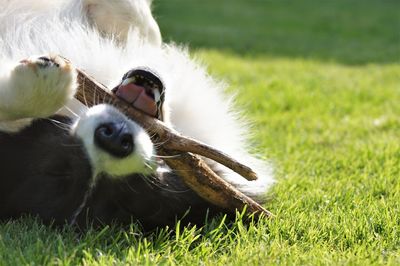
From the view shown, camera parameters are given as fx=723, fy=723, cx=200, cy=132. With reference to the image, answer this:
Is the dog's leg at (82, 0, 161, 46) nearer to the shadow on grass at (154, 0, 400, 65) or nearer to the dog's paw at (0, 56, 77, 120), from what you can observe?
the dog's paw at (0, 56, 77, 120)

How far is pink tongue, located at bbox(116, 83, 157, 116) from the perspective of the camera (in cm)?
284

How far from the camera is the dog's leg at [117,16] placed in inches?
159

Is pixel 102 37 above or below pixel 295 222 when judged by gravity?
above

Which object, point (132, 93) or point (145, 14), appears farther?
point (145, 14)

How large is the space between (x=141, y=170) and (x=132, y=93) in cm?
31

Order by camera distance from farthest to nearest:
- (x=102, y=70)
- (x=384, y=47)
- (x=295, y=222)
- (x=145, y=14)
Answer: (x=384, y=47) → (x=145, y=14) → (x=102, y=70) → (x=295, y=222)

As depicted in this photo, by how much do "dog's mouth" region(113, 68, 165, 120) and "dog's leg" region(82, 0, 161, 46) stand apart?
1155mm

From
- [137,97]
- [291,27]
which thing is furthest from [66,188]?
[291,27]

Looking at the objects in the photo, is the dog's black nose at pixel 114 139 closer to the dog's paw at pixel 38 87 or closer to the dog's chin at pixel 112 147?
the dog's chin at pixel 112 147

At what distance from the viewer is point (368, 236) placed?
9.48 feet

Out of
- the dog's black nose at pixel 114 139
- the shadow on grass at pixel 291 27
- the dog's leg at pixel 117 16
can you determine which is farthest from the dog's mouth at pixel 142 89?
the shadow on grass at pixel 291 27

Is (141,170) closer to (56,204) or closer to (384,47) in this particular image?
(56,204)

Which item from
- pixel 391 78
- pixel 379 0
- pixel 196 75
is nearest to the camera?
pixel 196 75

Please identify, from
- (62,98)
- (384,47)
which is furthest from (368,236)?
(384,47)
